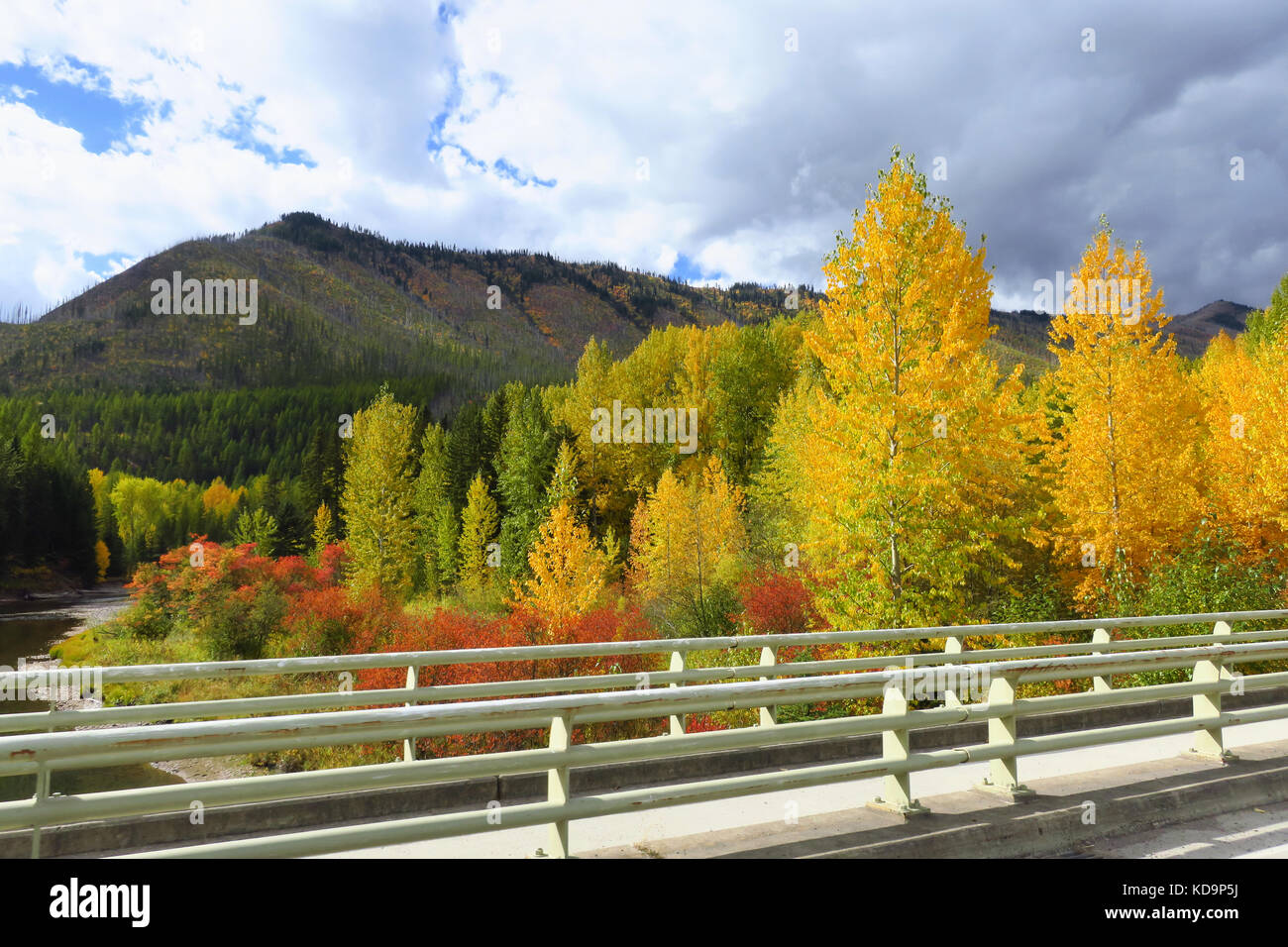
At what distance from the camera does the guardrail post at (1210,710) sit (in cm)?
718

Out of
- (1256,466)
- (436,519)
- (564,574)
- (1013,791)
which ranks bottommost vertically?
Answer: (564,574)

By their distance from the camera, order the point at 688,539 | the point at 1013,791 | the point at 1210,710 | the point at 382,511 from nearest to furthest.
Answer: the point at 1013,791 → the point at 1210,710 → the point at 688,539 → the point at 382,511

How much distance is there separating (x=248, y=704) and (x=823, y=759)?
566cm

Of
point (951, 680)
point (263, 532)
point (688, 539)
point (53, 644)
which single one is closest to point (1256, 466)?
point (688, 539)

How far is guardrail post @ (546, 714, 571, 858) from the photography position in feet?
13.8

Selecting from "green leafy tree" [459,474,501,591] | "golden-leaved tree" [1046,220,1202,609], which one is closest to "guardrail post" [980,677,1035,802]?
"golden-leaved tree" [1046,220,1202,609]

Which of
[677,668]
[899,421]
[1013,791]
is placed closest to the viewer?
[1013,791]

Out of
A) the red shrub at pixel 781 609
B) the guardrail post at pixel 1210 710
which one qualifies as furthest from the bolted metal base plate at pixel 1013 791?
the red shrub at pixel 781 609

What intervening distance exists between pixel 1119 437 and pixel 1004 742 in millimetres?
20049

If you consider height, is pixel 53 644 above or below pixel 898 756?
below

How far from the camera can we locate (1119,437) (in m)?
22.3

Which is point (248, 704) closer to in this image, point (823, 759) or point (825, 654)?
point (823, 759)

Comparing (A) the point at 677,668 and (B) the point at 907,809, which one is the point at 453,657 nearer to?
(A) the point at 677,668
